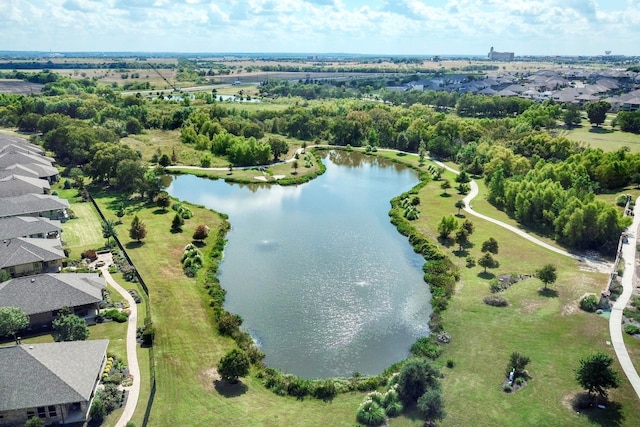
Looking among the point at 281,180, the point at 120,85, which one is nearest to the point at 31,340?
the point at 281,180

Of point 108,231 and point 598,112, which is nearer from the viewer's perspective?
point 108,231

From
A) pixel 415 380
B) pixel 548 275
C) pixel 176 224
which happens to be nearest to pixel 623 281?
pixel 548 275

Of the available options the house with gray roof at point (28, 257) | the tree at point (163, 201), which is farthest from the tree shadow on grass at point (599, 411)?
the tree at point (163, 201)

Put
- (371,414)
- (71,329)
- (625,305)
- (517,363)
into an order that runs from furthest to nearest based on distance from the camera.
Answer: (625,305)
(71,329)
(517,363)
(371,414)

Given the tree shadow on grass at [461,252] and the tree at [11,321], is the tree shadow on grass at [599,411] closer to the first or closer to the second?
the tree shadow on grass at [461,252]

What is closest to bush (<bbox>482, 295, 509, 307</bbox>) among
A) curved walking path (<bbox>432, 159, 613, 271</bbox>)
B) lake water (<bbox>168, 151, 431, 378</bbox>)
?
lake water (<bbox>168, 151, 431, 378</bbox>)

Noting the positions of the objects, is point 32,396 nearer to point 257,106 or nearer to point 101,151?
point 101,151

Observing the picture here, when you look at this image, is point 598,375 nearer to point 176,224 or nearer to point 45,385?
point 45,385
